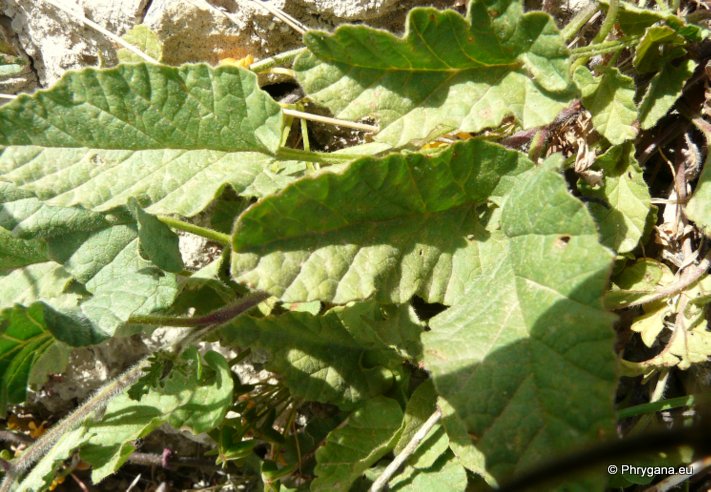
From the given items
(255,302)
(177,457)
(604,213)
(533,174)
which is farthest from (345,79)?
(177,457)

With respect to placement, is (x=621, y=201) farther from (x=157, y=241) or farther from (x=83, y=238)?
(x=83, y=238)

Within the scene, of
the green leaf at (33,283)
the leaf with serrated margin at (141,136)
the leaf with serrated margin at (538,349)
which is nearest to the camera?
the leaf with serrated margin at (538,349)

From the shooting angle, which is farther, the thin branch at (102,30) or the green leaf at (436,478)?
the thin branch at (102,30)

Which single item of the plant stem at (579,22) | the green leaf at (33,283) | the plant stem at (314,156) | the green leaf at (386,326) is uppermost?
the plant stem at (579,22)

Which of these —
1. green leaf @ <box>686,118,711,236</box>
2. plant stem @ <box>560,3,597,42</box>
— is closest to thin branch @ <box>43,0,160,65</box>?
plant stem @ <box>560,3,597,42</box>

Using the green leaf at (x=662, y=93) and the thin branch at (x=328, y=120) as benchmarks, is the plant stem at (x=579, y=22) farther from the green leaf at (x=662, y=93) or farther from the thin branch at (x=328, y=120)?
the thin branch at (x=328, y=120)

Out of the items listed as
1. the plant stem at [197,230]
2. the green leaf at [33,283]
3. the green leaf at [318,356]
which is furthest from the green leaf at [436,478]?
the green leaf at [33,283]
